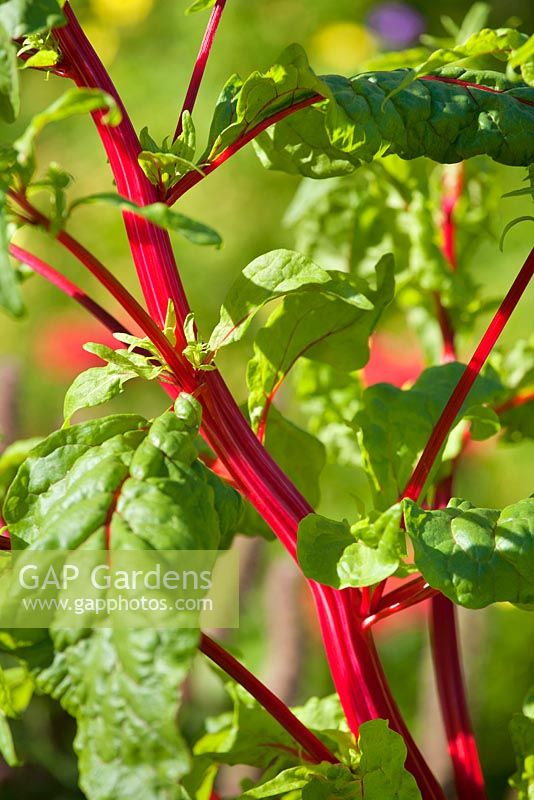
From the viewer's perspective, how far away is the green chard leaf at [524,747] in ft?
2.04

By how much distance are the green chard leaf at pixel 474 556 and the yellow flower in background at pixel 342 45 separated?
2.31m

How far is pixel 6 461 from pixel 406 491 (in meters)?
0.24

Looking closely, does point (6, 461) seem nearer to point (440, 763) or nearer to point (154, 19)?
point (440, 763)

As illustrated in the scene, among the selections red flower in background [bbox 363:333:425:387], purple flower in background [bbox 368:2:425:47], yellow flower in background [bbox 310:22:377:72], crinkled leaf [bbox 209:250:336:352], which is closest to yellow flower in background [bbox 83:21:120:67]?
yellow flower in background [bbox 310:22:377:72]

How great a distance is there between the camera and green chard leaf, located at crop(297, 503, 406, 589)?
0.47 meters

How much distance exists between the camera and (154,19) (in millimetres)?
2824

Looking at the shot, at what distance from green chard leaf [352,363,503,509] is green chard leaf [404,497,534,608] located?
0.13m

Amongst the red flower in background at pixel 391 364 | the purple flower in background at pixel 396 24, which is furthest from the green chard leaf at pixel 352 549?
the purple flower in background at pixel 396 24

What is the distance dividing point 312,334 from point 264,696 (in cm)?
23

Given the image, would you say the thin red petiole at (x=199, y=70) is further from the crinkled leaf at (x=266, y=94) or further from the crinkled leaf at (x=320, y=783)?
the crinkled leaf at (x=320, y=783)

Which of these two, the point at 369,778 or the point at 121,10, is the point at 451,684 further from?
the point at 121,10

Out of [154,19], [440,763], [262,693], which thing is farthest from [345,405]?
[154,19]

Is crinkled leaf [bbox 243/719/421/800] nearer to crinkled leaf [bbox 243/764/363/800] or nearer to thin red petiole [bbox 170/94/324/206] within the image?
crinkled leaf [bbox 243/764/363/800]

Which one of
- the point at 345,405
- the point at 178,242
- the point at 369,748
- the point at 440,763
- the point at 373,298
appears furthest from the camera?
the point at 178,242
